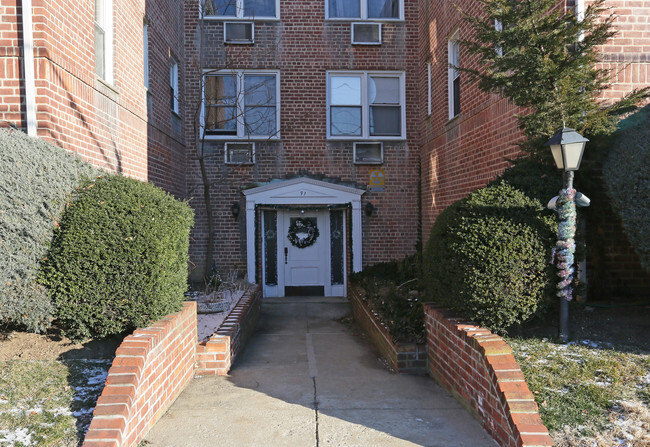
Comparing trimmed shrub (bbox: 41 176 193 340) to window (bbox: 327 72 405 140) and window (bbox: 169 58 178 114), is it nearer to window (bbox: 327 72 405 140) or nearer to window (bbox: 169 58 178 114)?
window (bbox: 169 58 178 114)

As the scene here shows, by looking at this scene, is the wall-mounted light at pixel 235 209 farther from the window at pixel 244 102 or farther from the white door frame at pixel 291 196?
the window at pixel 244 102

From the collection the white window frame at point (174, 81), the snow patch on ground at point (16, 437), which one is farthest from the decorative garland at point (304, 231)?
the snow patch on ground at point (16, 437)

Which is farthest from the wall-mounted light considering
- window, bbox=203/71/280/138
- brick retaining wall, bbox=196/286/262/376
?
brick retaining wall, bbox=196/286/262/376

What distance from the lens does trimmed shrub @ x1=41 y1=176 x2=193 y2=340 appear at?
4.27 meters

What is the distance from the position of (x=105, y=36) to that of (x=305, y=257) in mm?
6564

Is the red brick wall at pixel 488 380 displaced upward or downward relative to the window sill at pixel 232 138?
downward

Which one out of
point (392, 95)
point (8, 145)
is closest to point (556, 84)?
point (8, 145)

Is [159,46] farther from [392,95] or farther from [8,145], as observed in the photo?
[8,145]

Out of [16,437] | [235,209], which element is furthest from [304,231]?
[16,437]

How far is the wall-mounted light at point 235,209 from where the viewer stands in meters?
11.6

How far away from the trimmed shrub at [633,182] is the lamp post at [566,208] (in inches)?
23.0

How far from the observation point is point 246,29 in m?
11.7

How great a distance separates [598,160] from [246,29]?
8.82 m

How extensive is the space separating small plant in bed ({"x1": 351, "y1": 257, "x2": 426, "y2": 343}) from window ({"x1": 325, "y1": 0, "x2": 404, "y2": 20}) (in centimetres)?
584
